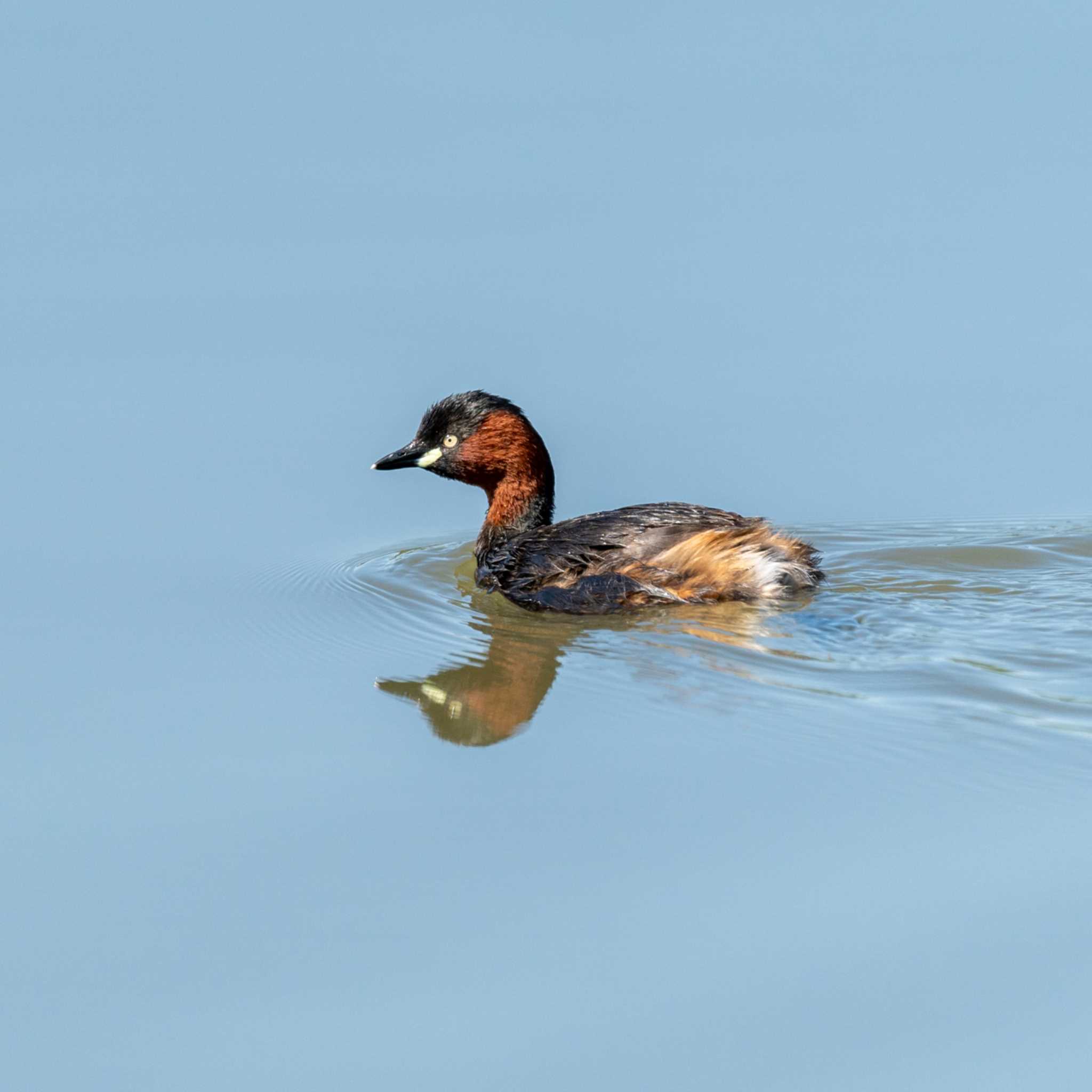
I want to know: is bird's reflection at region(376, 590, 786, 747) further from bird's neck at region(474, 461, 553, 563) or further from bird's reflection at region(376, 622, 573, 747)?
bird's neck at region(474, 461, 553, 563)

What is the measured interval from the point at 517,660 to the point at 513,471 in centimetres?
187

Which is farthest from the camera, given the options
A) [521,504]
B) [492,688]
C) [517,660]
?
[521,504]

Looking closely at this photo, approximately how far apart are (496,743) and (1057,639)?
8.13 ft

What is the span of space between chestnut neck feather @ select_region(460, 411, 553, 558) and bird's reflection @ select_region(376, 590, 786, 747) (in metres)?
0.72

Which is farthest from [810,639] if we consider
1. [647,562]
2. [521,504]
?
[521,504]

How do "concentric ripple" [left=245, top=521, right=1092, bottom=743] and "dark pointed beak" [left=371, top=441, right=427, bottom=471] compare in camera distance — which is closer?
"concentric ripple" [left=245, top=521, right=1092, bottom=743]

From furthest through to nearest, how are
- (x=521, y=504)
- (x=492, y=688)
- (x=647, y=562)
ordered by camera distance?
(x=521, y=504) < (x=647, y=562) < (x=492, y=688)

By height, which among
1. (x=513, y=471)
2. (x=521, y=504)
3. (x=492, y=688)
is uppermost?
(x=513, y=471)

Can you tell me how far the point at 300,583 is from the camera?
26.5 feet

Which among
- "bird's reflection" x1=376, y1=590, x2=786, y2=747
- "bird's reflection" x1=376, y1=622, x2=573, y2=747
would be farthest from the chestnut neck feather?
"bird's reflection" x1=376, y1=622, x2=573, y2=747

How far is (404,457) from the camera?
897cm

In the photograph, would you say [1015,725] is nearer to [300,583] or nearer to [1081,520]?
[1081,520]

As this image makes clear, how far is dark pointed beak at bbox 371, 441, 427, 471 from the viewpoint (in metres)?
8.96

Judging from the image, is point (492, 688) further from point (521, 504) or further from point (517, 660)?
point (521, 504)
